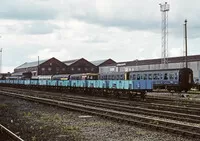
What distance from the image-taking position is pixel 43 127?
46.6 feet

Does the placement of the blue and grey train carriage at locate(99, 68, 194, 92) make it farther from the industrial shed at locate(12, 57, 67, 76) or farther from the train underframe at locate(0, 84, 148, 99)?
the industrial shed at locate(12, 57, 67, 76)

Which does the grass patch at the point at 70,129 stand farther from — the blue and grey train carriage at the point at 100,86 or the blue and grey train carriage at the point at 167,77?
the blue and grey train carriage at the point at 167,77

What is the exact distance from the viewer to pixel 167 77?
41.6m

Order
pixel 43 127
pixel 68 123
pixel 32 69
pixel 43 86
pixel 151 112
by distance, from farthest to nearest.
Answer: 1. pixel 32 69
2. pixel 43 86
3. pixel 151 112
4. pixel 68 123
5. pixel 43 127

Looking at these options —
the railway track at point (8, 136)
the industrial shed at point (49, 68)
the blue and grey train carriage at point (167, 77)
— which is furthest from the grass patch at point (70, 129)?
the industrial shed at point (49, 68)

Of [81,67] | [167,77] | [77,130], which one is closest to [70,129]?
[77,130]


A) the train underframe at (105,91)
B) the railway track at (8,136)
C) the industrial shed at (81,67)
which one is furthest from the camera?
the industrial shed at (81,67)

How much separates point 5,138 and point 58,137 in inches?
70.8

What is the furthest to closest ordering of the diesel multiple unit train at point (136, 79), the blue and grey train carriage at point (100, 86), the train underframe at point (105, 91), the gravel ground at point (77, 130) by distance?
the diesel multiple unit train at point (136, 79), the train underframe at point (105, 91), the blue and grey train carriage at point (100, 86), the gravel ground at point (77, 130)

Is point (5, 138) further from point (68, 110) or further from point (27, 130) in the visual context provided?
point (68, 110)

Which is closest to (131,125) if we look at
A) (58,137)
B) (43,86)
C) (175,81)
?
(58,137)

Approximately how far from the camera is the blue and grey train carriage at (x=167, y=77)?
133 feet

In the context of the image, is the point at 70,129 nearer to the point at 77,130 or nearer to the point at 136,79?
the point at 77,130

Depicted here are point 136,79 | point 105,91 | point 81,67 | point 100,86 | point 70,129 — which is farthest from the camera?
point 81,67
